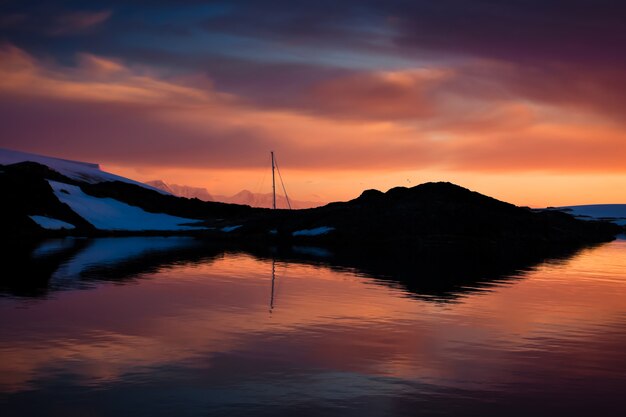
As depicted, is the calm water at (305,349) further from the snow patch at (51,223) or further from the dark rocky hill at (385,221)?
the snow patch at (51,223)

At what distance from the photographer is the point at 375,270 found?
50250mm

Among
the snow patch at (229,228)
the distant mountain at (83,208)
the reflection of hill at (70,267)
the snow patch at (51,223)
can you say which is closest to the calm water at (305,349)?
the reflection of hill at (70,267)

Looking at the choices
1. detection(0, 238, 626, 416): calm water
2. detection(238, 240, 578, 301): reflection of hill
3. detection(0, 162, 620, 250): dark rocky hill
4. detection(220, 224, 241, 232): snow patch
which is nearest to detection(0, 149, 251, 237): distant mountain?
detection(0, 162, 620, 250): dark rocky hill

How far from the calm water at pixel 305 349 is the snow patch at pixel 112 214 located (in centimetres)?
8583

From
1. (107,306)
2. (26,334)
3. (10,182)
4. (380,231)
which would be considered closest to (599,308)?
(107,306)

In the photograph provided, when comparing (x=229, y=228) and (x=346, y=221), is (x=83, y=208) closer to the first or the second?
(x=229, y=228)

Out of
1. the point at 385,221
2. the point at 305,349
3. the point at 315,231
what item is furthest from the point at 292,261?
the point at 385,221

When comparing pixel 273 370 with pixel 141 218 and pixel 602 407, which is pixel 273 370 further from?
pixel 141 218

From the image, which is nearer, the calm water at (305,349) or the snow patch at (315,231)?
the calm water at (305,349)

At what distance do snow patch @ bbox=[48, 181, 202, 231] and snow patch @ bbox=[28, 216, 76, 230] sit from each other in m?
7.21

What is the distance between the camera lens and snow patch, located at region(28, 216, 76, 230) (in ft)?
347

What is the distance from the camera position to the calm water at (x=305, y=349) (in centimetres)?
1474

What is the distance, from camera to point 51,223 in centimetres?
10806

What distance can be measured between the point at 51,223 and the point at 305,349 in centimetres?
9796
